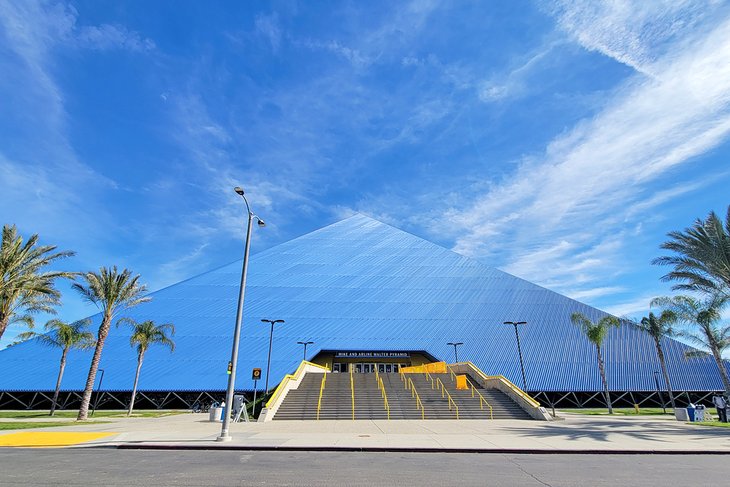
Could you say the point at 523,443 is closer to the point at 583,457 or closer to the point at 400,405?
the point at 583,457

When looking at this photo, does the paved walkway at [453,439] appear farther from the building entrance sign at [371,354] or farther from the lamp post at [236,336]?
the building entrance sign at [371,354]

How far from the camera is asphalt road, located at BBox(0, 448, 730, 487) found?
7.27 metres

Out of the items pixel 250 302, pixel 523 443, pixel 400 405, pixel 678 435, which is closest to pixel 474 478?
pixel 523 443

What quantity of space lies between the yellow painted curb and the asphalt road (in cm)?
140

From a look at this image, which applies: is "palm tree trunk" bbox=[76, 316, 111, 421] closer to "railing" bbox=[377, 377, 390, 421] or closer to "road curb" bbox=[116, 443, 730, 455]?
"road curb" bbox=[116, 443, 730, 455]

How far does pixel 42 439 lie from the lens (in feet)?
43.8

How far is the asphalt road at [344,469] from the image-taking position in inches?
286

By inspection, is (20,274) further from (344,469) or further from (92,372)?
(344,469)

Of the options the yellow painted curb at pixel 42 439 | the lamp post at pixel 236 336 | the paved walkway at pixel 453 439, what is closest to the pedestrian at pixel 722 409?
the paved walkway at pixel 453 439

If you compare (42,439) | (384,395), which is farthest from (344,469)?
(384,395)

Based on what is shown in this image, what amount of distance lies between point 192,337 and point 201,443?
109ft

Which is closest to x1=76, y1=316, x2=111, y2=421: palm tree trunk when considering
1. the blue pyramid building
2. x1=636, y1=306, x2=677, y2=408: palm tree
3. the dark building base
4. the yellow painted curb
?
the yellow painted curb

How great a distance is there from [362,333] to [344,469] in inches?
1412

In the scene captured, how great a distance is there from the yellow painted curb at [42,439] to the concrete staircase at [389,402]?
31.2 feet
